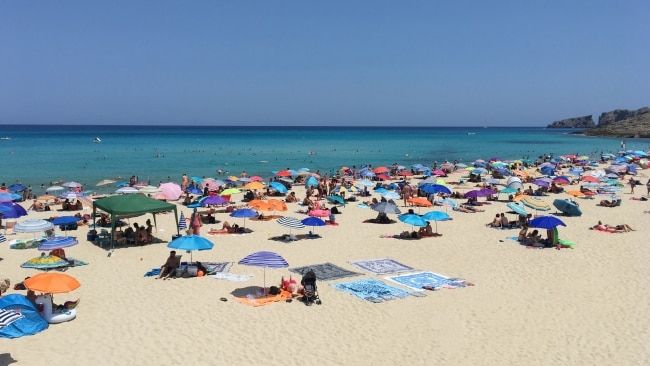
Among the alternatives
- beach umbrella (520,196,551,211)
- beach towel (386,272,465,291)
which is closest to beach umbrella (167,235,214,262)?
beach towel (386,272,465,291)

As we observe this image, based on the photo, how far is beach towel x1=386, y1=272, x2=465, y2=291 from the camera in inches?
446

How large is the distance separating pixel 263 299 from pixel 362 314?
7.07ft

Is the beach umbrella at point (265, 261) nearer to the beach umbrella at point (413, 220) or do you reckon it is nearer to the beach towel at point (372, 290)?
the beach towel at point (372, 290)

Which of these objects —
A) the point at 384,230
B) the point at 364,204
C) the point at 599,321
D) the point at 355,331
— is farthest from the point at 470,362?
the point at 364,204

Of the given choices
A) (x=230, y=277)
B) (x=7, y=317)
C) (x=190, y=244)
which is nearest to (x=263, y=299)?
(x=230, y=277)

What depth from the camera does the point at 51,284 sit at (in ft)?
28.2

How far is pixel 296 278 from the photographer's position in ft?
39.2

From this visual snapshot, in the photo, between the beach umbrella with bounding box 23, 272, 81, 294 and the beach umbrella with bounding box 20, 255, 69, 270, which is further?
the beach umbrella with bounding box 20, 255, 69, 270

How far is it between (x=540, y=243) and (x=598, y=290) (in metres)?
4.30

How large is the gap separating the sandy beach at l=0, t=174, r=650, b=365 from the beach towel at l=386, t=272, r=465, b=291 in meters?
0.31

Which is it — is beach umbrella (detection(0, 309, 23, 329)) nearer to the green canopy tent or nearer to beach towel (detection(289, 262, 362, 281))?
beach towel (detection(289, 262, 362, 281))

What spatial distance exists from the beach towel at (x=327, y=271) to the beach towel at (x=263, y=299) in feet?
4.67

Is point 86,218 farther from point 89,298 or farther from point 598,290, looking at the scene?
point 598,290

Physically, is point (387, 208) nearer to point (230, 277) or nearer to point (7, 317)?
point (230, 277)
